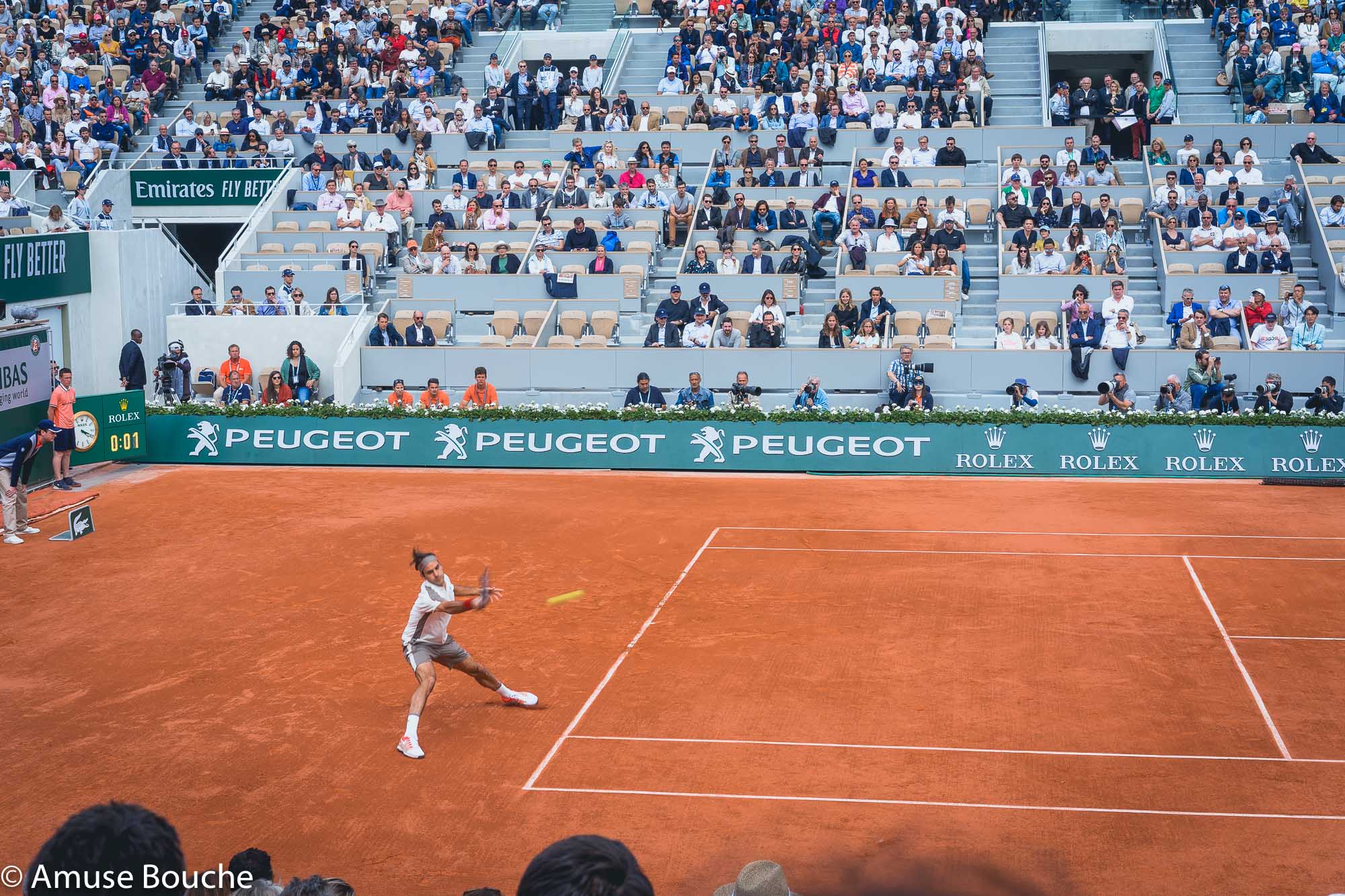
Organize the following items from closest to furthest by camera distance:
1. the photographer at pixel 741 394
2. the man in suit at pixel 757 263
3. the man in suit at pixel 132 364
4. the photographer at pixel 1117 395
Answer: the photographer at pixel 1117 395 → the photographer at pixel 741 394 → the man in suit at pixel 132 364 → the man in suit at pixel 757 263

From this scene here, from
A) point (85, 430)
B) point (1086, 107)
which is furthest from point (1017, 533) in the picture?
point (1086, 107)

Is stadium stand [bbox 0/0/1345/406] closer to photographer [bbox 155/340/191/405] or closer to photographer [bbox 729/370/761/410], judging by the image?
photographer [bbox 155/340/191/405]

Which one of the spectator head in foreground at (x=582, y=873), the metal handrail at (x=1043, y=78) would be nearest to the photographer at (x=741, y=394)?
the metal handrail at (x=1043, y=78)

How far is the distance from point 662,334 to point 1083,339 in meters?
7.97

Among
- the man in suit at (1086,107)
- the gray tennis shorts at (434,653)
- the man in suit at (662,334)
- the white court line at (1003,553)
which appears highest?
the man in suit at (1086,107)

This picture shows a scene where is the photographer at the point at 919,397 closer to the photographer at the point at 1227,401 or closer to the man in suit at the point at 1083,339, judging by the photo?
the man in suit at the point at 1083,339

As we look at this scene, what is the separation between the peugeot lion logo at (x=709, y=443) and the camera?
80.6 ft

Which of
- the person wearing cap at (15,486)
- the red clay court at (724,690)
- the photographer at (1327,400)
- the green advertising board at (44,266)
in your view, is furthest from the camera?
the green advertising board at (44,266)

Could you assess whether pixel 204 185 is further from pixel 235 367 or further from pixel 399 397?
pixel 399 397

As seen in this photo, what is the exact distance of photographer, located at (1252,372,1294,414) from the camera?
80.0 ft

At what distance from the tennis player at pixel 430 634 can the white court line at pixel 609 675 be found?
1021 mm

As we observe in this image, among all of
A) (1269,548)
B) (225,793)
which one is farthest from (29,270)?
(1269,548)

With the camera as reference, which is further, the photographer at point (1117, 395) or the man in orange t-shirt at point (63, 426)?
the photographer at point (1117, 395)

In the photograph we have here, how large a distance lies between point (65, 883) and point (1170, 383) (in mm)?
23833
